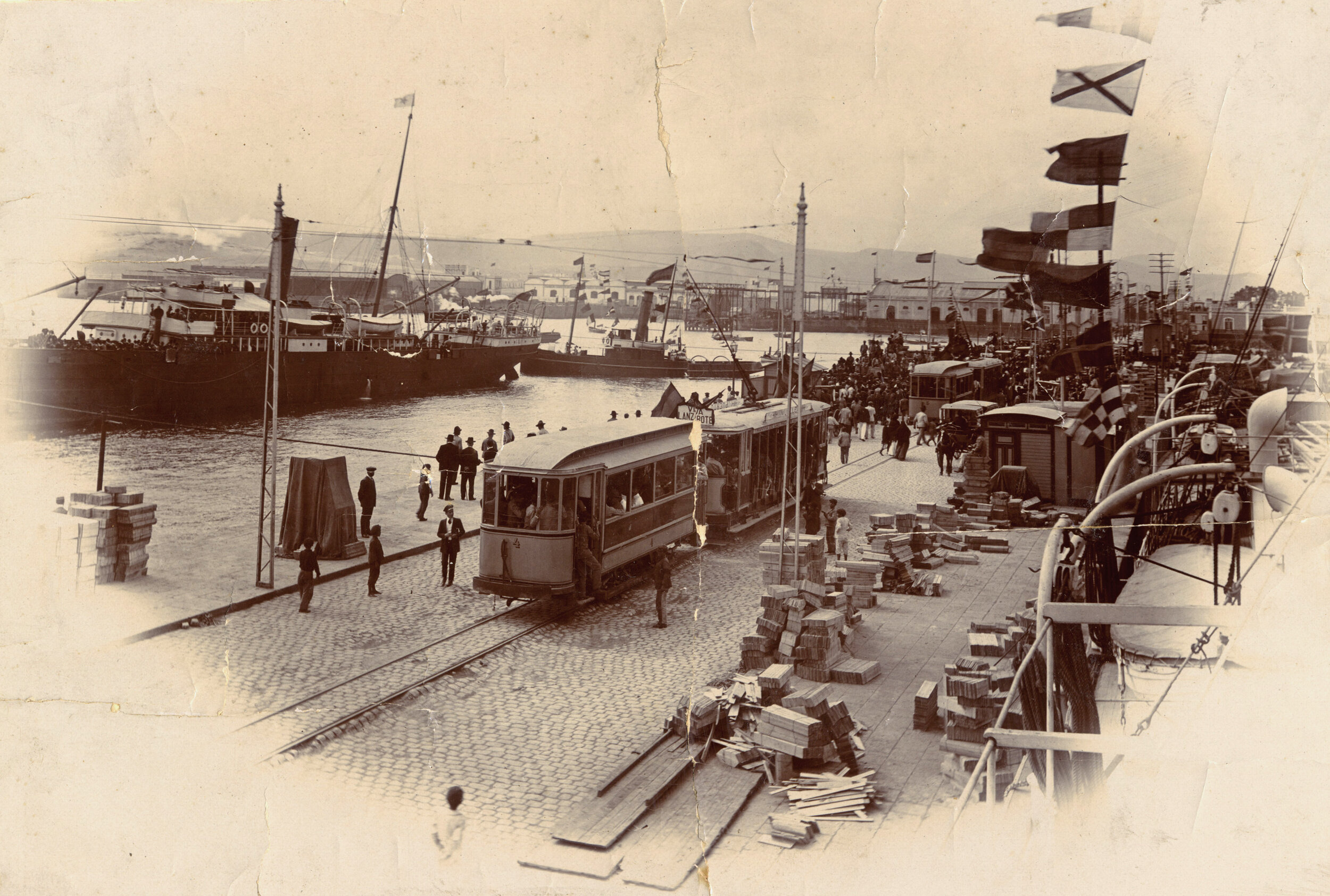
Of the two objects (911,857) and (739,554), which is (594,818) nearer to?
(911,857)

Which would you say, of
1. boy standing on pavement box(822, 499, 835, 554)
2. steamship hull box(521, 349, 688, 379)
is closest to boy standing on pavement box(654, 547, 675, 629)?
boy standing on pavement box(822, 499, 835, 554)

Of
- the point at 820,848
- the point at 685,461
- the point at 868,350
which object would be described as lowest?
the point at 820,848

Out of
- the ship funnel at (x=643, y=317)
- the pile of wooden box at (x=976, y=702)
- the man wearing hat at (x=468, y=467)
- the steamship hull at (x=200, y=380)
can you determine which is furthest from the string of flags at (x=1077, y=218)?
the ship funnel at (x=643, y=317)

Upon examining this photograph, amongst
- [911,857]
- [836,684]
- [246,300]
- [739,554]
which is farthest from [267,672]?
[246,300]

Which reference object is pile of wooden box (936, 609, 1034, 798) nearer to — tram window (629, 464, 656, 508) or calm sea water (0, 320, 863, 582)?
tram window (629, 464, 656, 508)

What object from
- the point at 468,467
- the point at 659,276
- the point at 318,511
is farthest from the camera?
the point at 659,276

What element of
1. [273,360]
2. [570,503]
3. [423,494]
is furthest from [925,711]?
[423,494]

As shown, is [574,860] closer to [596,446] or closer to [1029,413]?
[596,446]
